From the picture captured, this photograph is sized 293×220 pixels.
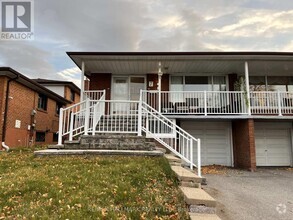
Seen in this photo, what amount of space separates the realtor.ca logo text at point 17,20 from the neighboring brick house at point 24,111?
1657 mm

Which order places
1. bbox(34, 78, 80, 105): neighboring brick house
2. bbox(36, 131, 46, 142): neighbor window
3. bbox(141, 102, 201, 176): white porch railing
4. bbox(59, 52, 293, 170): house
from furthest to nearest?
bbox(34, 78, 80, 105): neighboring brick house
bbox(36, 131, 46, 142): neighbor window
bbox(59, 52, 293, 170): house
bbox(141, 102, 201, 176): white porch railing

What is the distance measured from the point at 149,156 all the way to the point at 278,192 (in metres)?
3.45

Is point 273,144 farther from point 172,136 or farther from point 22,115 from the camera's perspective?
point 22,115

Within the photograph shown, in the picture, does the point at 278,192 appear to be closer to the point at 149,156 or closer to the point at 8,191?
the point at 149,156

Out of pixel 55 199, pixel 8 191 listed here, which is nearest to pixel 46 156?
pixel 8 191

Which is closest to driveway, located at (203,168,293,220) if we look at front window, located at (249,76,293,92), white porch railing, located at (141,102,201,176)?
white porch railing, located at (141,102,201,176)

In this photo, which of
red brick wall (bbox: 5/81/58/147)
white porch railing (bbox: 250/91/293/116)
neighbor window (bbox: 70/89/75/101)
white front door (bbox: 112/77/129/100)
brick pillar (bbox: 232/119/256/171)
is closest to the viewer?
brick pillar (bbox: 232/119/256/171)

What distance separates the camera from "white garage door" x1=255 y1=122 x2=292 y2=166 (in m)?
11.1

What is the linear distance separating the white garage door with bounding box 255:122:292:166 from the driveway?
172 inches

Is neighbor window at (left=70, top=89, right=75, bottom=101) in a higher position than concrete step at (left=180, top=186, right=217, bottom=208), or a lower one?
higher

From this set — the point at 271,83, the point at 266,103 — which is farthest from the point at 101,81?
the point at 271,83

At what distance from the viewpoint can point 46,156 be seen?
20.7 ft

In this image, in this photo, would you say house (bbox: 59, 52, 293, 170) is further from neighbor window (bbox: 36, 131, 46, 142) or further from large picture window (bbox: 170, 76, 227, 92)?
neighbor window (bbox: 36, 131, 46, 142)

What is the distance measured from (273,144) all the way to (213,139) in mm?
3157
